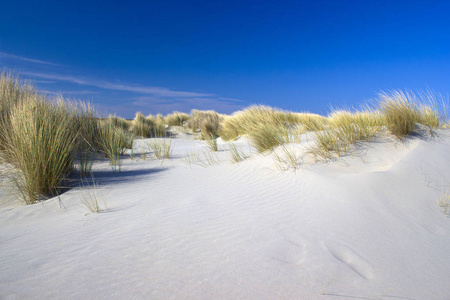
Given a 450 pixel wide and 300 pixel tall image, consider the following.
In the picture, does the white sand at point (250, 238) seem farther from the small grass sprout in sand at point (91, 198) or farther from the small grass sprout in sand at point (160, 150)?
the small grass sprout in sand at point (160, 150)

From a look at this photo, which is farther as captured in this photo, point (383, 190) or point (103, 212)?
point (383, 190)

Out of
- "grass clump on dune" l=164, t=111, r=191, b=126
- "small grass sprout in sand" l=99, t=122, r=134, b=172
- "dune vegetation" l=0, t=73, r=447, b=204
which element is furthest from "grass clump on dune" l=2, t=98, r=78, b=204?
"grass clump on dune" l=164, t=111, r=191, b=126

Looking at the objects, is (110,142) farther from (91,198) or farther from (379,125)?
(379,125)

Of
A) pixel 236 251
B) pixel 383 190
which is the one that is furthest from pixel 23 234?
pixel 383 190

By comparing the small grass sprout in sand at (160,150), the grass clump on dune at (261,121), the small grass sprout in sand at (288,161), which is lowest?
the small grass sprout in sand at (288,161)

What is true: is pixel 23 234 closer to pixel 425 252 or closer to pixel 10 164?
pixel 10 164

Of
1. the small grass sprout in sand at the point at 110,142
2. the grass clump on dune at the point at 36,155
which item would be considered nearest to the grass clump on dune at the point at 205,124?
the small grass sprout in sand at the point at 110,142

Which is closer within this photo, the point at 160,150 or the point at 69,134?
the point at 69,134

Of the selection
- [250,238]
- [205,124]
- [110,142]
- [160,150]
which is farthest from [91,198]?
[205,124]

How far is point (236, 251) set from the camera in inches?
69.6

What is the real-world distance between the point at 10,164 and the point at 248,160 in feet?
12.6

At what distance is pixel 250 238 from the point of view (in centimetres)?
195

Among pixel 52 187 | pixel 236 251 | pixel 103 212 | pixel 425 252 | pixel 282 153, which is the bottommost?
pixel 425 252

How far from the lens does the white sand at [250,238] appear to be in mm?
1415
